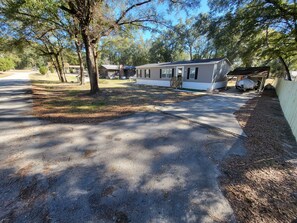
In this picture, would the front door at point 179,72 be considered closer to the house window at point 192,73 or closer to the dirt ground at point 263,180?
the house window at point 192,73

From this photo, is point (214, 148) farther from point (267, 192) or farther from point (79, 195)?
point (79, 195)

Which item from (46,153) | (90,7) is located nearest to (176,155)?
(46,153)

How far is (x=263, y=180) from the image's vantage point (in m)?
2.63

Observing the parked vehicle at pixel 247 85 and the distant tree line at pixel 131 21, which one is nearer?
the distant tree line at pixel 131 21

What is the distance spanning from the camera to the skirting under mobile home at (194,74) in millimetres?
14703

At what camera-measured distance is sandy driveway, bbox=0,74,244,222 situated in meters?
1.96

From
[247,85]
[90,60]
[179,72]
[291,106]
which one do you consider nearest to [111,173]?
[291,106]

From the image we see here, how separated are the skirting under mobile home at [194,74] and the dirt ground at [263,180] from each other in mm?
11344

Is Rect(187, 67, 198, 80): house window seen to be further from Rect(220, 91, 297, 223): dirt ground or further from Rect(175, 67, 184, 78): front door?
Rect(220, 91, 297, 223): dirt ground

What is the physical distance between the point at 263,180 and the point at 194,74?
14.5 m

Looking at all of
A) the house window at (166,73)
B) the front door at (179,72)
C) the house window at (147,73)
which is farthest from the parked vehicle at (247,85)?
the house window at (147,73)

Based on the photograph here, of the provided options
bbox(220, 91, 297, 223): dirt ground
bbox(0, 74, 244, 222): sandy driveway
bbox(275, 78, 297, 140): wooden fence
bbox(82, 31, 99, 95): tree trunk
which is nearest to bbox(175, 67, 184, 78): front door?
bbox(82, 31, 99, 95): tree trunk

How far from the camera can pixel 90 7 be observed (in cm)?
793

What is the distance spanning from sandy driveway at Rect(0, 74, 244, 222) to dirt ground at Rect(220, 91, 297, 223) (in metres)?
0.23
